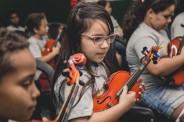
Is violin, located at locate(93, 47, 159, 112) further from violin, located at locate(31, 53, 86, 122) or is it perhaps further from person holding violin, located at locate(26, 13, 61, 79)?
person holding violin, located at locate(26, 13, 61, 79)

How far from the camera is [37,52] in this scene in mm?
3279

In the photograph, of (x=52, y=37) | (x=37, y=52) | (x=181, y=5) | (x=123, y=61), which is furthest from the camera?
(x=52, y=37)

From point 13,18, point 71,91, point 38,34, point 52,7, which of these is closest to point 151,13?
point 71,91

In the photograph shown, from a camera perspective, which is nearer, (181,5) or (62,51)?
(62,51)

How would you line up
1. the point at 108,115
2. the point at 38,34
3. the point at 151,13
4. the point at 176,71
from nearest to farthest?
the point at 108,115 < the point at 176,71 < the point at 151,13 < the point at 38,34

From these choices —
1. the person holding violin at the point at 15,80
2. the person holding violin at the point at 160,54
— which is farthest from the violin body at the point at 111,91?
the person holding violin at the point at 15,80

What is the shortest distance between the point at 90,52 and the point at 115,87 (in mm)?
214

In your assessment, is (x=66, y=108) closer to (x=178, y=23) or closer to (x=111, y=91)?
(x=111, y=91)

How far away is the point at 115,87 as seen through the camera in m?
1.66

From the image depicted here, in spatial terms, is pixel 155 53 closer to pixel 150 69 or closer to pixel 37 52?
pixel 150 69

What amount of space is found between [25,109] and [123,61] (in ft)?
5.05

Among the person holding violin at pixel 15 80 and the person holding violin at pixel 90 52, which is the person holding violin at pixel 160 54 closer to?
the person holding violin at pixel 90 52

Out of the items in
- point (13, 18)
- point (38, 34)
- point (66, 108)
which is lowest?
point (13, 18)

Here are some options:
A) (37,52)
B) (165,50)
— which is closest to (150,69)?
(165,50)
